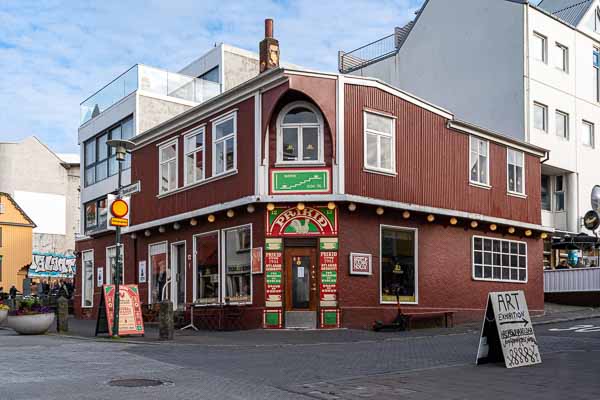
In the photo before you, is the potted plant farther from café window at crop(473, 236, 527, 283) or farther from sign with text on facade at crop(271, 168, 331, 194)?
café window at crop(473, 236, 527, 283)

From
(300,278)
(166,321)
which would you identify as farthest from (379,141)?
(166,321)

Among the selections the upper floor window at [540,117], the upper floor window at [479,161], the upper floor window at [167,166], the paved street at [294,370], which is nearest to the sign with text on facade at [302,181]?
the paved street at [294,370]

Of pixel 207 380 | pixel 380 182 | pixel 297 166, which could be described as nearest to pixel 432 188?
pixel 380 182

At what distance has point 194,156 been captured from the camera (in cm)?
2522

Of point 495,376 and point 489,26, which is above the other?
point 489,26

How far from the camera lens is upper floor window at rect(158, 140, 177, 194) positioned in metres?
26.3

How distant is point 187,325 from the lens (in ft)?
77.5

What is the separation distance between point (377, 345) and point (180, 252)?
1071 centimetres

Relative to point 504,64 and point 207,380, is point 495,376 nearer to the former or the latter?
point 207,380

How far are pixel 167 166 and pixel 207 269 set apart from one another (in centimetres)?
447

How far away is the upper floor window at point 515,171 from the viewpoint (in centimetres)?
2738

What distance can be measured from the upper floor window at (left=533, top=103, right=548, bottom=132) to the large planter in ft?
75.8

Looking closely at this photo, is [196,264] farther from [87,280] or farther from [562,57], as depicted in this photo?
[562,57]

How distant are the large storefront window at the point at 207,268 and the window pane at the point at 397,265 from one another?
197 inches
